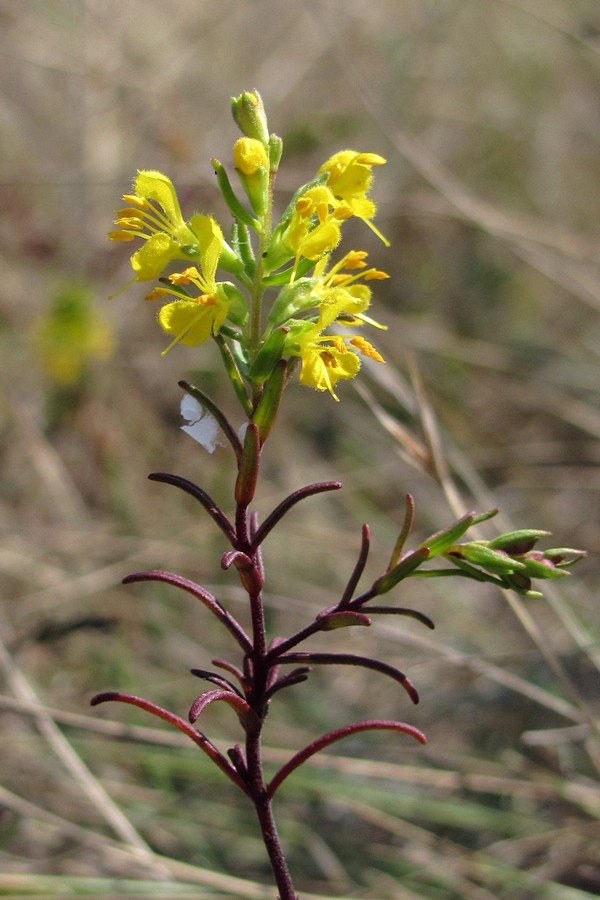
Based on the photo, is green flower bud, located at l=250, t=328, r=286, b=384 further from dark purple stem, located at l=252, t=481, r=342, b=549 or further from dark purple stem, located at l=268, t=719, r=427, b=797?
dark purple stem, located at l=268, t=719, r=427, b=797

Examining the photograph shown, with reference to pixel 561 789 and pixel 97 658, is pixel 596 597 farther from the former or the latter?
pixel 97 658

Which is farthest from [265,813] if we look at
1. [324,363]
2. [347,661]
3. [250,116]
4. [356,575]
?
[250,116]

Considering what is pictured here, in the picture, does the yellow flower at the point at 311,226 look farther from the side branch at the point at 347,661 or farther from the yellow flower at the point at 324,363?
the side branch at the point at 347,661

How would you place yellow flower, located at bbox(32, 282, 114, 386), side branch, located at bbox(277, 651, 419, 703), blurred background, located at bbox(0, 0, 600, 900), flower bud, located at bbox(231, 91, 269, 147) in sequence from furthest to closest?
1. yellow flower, located at bbox(32, 282, 114, 386)
2. blurred background, located at bbox(0, 0, 600, 900)
3. flower bud, located at bbox(231, 91, 269, 147)
4. side branch, located at bbox(277, 651, 419, 703)

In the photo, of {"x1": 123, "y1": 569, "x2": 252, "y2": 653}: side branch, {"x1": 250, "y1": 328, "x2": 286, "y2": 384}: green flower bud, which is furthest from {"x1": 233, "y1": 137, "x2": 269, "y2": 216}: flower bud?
{"x1": 123, "y1": 569, "x2": 252, "y2": 653}: side branch

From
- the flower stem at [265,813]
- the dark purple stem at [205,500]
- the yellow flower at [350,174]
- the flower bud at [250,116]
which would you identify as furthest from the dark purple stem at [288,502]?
the flower bud at [250,116]

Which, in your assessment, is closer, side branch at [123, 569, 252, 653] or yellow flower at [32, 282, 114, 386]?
side branch at [123, 569, 252, 653]

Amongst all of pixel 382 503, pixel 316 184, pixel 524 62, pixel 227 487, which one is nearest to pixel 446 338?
pixel 382 503
